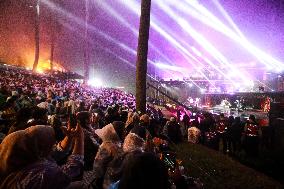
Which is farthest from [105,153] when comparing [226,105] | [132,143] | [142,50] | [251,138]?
[226,105]

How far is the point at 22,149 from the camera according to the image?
2.85m

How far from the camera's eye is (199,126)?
14984 millimetres

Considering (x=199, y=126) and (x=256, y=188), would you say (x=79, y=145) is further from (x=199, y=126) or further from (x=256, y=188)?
(x=199, y=126)

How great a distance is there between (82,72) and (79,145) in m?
47.7

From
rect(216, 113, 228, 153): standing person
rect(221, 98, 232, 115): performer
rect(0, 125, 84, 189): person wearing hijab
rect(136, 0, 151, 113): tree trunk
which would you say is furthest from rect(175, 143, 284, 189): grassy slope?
rect(221, 98, 232, 115): performer

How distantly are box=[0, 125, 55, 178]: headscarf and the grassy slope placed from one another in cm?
651

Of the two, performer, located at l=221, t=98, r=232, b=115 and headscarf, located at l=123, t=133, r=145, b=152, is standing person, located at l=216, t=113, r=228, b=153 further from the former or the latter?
performer, located at l=221, t=98, r=232, b=115

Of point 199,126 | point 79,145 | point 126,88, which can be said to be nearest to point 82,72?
point 126,88

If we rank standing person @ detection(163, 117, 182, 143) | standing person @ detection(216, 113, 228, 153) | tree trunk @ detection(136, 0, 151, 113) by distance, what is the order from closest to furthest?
standing person @ detection(163, 117, 182, 143) → standing person @ detection(216, 113, 228, 153) → tree trunk @ detection(136, 0, 151, 113)

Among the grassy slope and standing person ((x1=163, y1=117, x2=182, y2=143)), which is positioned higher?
standing person ((x1=163, y1=117, x2=182, y2=143))

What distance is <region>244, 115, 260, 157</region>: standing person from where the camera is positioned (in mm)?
12289

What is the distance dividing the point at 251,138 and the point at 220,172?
3.08 metres

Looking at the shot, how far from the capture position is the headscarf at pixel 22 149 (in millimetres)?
2811

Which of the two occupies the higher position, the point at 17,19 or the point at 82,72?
the point at 17,19
